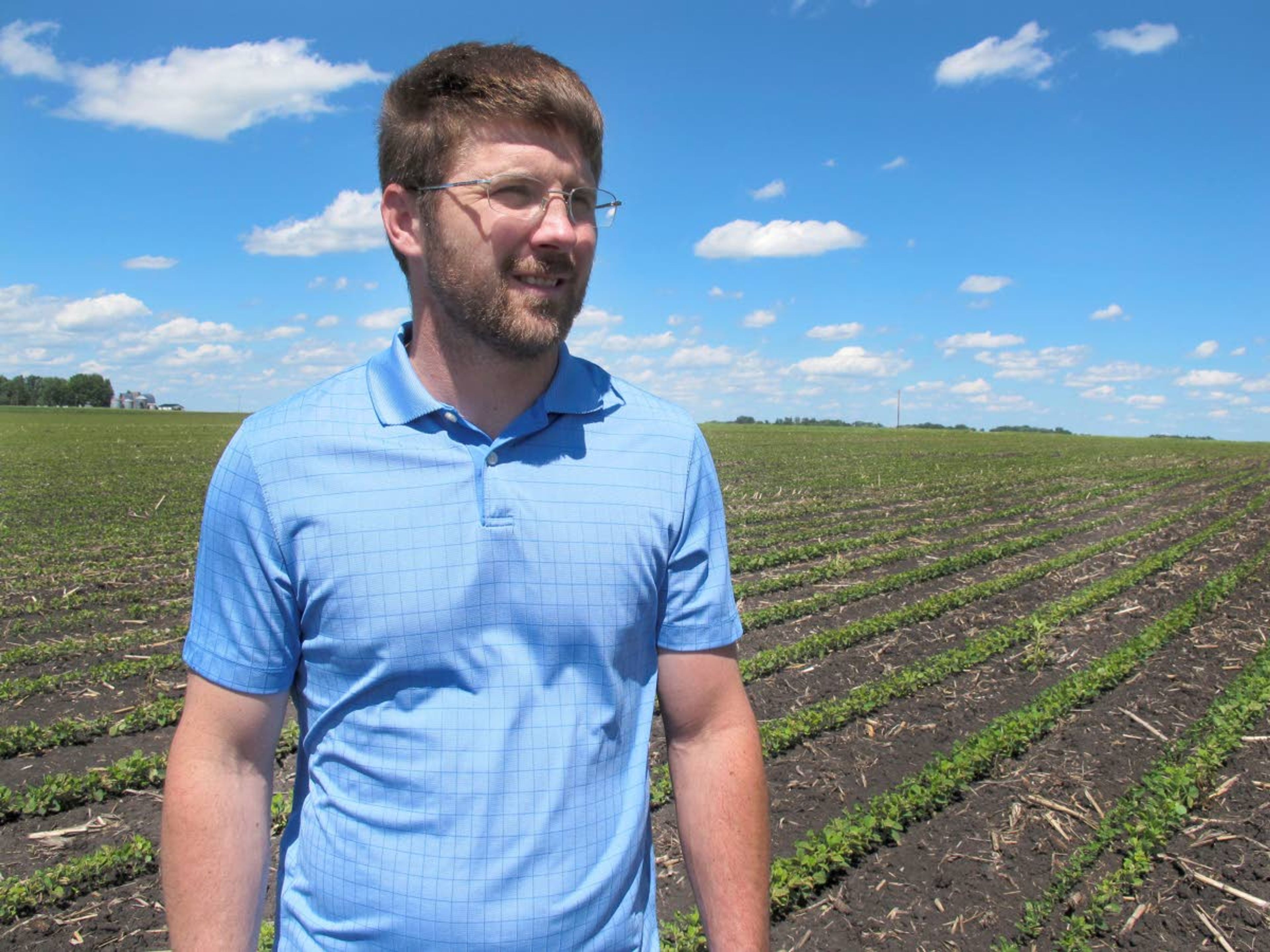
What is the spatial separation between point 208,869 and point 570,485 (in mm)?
946

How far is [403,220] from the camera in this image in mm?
1878

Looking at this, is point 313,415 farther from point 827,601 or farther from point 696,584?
point 827,601

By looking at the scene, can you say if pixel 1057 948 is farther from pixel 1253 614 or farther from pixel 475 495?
pixel 1253 614

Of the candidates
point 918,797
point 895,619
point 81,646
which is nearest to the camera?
point 918,797

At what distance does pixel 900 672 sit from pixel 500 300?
6571 mm

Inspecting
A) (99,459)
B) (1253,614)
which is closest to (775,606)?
(1253,614)

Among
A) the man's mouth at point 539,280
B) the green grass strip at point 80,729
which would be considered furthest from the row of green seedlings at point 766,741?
the man's mouth at point 539,280

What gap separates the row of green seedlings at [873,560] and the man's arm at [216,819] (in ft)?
19.3

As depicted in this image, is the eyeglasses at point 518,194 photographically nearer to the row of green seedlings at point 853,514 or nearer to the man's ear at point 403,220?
the man's ear at point 403,220

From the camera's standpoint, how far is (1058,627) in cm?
908

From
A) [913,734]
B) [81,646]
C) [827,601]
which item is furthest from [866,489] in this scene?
[81,646]

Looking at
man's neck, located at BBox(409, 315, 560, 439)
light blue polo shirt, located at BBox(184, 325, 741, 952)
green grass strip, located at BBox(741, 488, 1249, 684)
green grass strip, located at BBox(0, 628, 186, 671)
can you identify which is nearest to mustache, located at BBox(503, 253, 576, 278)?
man's neck, located at BBox(409, 315, 560, 439)

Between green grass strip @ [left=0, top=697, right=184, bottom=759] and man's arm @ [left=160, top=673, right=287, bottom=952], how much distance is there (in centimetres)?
476

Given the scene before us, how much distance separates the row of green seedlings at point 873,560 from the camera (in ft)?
34.4
